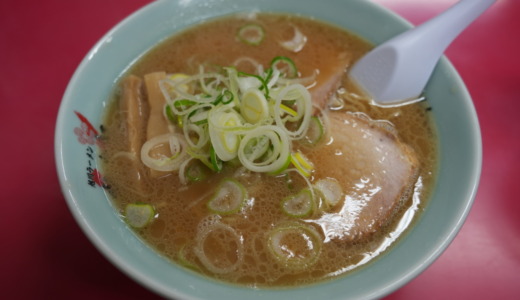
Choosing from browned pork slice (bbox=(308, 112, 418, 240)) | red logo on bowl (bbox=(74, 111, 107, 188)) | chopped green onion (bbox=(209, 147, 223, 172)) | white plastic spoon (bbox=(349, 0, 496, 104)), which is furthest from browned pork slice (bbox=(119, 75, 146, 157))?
white plastic spoon (bbox=(349, 0, 496, 104))

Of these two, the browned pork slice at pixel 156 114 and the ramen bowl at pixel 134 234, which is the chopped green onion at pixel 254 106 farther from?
the ramen bowl at pixel 134 234

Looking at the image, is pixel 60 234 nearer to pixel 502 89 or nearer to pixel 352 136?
pixel 352 136

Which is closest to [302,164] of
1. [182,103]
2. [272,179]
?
[272,179]

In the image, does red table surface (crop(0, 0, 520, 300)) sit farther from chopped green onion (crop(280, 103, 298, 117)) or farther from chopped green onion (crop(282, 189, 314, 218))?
chopped green onion (crop(280, 103, 298, 117))

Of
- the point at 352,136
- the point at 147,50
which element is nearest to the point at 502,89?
→ the point at 352,136

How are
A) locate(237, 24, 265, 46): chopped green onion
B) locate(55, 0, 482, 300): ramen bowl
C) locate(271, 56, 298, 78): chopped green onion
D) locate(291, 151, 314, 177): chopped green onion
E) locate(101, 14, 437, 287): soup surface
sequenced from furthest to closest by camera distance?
locate(237, 24, 265, 46): chopped green onion < locate(271, 56, 298, 78): chopped green onion < locate(291, 151, 314, 177): chopped green onion < locate(101, 14, 437, 287): soup surface < locate(55, 0, 482, 300): ramen bowl

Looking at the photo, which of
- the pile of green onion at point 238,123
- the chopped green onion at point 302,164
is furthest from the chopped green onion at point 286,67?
the chopped green onion at point 302,164

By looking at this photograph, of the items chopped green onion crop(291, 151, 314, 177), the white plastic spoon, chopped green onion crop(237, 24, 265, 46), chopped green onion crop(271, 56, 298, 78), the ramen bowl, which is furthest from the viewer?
chopped green onion crop(237, 24, 265, 46)
